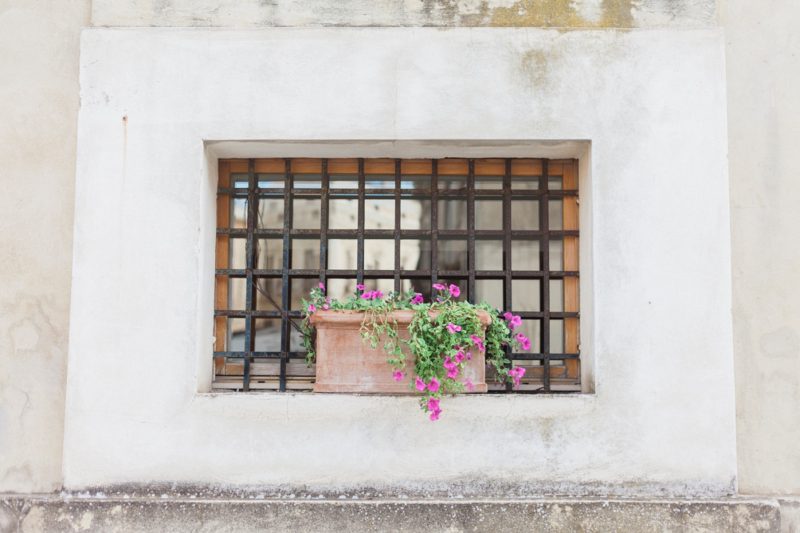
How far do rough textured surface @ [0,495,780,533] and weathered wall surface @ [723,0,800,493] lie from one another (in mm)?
280

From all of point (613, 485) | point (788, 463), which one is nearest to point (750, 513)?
point (788, 463)

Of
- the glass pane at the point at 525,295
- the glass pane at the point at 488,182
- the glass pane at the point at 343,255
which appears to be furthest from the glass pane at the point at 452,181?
the glass pane at the point at 343,255

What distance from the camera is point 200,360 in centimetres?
323

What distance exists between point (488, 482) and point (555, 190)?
1532 millimetres

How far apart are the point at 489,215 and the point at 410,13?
124 inches

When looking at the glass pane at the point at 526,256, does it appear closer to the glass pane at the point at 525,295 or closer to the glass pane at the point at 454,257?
the glass pane at the point at 525,295

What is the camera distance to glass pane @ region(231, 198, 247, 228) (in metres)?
3.59


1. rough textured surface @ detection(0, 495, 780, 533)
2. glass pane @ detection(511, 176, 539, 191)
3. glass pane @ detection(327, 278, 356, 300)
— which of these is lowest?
rough textured surface @ detection(0, 495, 780, 533)

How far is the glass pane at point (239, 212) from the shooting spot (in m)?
3.59

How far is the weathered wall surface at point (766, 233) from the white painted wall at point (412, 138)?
0.42ft

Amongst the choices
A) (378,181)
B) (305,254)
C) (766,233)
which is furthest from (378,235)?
(305,254)

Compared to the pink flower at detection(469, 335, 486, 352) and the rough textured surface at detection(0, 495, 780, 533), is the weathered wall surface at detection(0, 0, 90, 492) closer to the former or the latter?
the rough textured surface at detection(0, 495, 780, 533)

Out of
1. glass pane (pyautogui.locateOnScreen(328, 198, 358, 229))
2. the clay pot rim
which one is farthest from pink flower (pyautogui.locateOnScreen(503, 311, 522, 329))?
glass pane (pyautogui.locateOnScreen(328, 198, 358, 229))

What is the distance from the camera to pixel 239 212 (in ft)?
12.1
